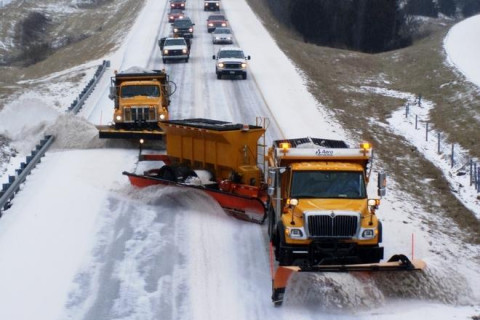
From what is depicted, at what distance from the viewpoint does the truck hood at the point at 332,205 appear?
15.0 metres

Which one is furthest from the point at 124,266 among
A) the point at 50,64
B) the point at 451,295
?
the point at 50,64

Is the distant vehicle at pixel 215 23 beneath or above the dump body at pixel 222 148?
above

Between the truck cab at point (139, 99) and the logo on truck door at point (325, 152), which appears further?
the truck cab at point (139, 99)

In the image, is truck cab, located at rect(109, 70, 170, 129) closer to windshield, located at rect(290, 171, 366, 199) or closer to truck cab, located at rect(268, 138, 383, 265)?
truck cab, located at rect(268, 138, 383, 265)

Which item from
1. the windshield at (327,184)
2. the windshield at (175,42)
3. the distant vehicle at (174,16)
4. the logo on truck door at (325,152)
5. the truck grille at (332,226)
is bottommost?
the truck grille at (332,226)

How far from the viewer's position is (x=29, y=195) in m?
21.7

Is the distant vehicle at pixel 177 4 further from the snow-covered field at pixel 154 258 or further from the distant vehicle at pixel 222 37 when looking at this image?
the snow-covered field at pixel 154 258

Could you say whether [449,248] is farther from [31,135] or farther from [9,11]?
[9,11]

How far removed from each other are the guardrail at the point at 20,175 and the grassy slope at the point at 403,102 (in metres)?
11.3

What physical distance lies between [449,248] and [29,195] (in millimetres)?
11218

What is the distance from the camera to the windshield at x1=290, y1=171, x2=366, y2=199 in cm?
1552

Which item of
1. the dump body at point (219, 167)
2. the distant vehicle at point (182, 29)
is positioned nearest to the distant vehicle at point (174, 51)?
the distant vehicle at point (182, 29)

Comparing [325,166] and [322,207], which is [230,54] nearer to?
[325,166]

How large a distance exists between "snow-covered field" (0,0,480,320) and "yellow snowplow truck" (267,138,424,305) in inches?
17.9
